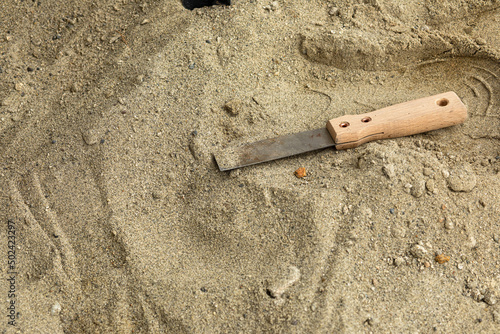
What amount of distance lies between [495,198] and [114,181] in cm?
195

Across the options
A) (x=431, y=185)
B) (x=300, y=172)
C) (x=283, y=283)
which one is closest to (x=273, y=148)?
(x=300, y=172)

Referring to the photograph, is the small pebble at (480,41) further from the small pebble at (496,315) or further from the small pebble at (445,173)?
the small pebble at (496,315)

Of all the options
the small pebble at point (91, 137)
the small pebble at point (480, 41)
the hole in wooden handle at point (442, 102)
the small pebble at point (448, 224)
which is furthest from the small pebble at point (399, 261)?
the small pebble at point (91, 137)

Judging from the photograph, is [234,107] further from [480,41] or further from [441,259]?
[480,41]

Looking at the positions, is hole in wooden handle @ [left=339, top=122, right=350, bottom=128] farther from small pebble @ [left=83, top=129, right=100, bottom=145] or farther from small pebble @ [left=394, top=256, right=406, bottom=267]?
small pebble @ [left=83, top=129, right=100, bottom=145]

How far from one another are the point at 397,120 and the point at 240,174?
865 mm

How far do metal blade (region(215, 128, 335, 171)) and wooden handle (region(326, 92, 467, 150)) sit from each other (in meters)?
0.08

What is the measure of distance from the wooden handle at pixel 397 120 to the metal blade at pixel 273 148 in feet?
0.25

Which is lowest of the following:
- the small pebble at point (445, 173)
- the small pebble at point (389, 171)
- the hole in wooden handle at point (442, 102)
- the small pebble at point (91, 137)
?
the small pebble at point (445, 173)

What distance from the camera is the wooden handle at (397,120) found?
212cm

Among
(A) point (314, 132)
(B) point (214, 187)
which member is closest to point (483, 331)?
(A) point (314, 132)

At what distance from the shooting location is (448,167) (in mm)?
2129

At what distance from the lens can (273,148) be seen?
2.15m

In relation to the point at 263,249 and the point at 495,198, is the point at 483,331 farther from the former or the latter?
the point at 263,249
